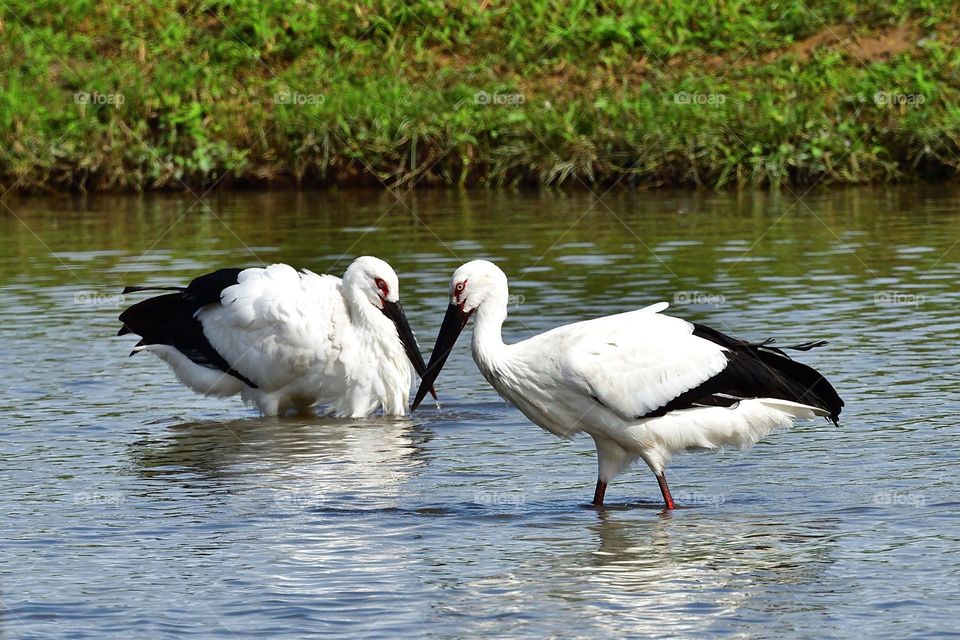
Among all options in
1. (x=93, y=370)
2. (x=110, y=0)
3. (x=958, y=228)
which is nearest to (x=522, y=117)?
(x=958, y=228)

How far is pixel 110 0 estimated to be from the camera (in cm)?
2425

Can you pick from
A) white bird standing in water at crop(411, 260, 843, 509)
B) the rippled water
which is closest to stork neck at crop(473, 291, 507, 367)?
white bird standing in water at crop(411, 260, 843, 509)

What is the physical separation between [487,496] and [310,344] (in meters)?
2.05

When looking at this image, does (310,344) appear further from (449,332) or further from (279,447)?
(449,332)

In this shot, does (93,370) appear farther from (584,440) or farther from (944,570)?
(944,570)

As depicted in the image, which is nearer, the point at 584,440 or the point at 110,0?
the point at 584,440

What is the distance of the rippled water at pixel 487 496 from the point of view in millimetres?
5250

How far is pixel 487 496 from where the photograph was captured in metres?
6.75

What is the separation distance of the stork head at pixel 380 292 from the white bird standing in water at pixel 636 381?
1837 mm

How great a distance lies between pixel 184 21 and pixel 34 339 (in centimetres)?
1378

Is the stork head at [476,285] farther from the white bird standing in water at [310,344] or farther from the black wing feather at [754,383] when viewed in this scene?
the white bird standing in water at [310,344]

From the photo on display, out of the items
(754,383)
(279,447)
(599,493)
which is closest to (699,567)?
(599,493)

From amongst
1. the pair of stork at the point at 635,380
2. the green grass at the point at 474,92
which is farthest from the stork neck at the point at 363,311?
the green grass at the point at 474,92

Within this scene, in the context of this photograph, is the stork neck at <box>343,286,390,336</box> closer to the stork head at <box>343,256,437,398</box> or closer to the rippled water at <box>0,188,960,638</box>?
the stork head at <box>343,256,437,398</box>
